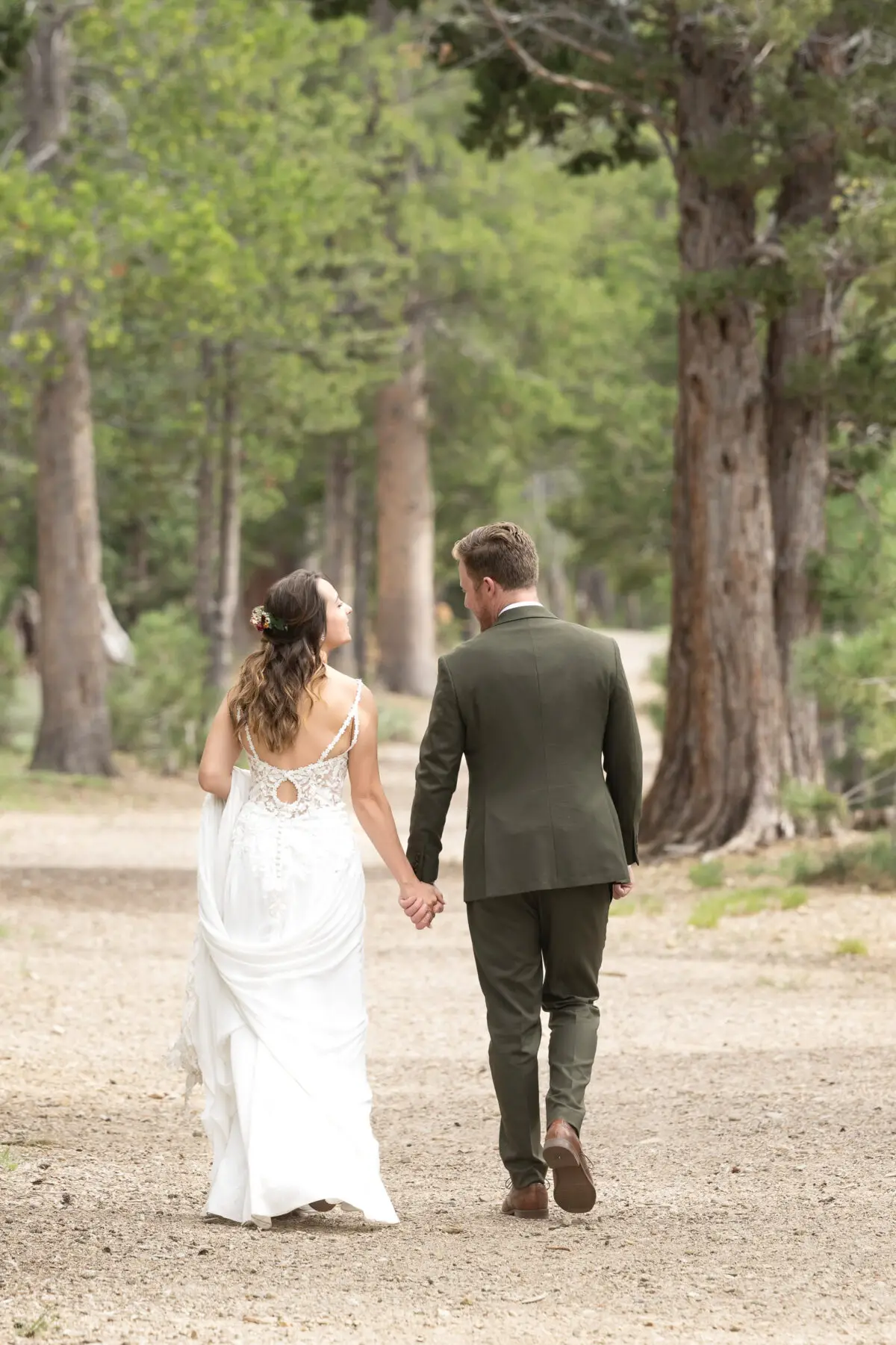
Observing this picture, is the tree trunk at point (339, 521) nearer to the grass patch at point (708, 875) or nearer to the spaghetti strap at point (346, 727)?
the grass patch at point (708, 875)

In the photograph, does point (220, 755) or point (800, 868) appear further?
point (800, 868)

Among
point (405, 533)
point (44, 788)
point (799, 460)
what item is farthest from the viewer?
point (405, 533)

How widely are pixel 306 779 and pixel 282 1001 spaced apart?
24.9 inches

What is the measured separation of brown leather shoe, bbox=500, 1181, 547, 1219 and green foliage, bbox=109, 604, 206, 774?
60.5 feet

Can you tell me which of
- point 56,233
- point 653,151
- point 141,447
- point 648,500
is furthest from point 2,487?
point 653,151

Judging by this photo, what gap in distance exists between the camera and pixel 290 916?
589 cm

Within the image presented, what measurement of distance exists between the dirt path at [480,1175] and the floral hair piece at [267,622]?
1.65m

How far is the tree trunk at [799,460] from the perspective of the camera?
49.6 ft

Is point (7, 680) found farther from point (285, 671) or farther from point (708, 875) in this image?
point (285, 671)

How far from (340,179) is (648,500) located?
7643mm

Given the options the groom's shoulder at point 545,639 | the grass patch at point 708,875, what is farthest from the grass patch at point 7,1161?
the grass patch at point 708,875

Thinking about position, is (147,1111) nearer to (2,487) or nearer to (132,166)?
(132,166)

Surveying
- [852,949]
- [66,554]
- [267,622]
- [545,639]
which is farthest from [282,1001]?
[66,554]

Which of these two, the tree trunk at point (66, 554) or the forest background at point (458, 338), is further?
the tree trunk at point (66, 554)
